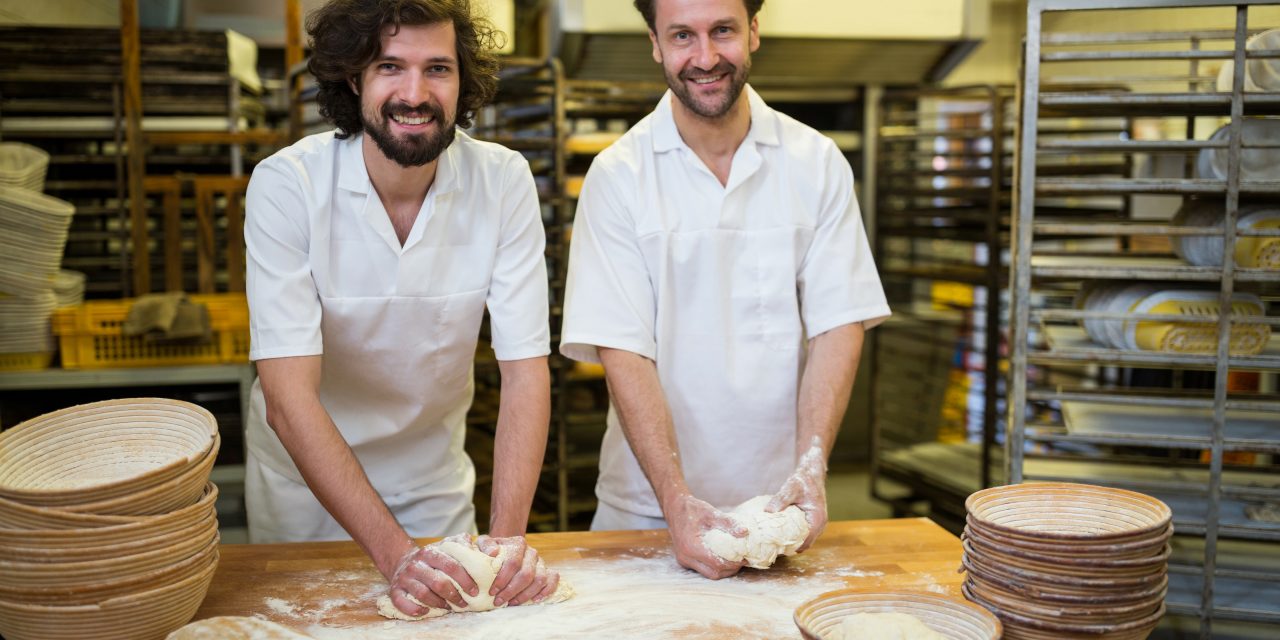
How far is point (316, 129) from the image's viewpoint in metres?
3.88

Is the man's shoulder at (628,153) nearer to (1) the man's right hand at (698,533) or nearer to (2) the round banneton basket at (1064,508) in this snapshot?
(1) the man's right hand at (698,533)

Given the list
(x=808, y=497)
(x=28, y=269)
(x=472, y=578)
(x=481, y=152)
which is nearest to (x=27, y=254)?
(x=28, y=269)

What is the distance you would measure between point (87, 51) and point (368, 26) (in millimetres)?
2603

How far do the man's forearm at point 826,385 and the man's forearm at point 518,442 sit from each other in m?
0.50

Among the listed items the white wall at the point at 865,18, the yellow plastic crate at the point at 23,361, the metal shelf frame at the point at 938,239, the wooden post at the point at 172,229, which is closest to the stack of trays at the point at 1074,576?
the metal shelf frame at the point at 938,239

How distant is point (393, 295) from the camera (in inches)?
78.2

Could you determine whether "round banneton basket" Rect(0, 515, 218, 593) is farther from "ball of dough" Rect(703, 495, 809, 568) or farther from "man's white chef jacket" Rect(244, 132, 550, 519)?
"ball of dough" Rect(703, 495, 809, 568)

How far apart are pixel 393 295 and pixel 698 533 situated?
28.6 inches

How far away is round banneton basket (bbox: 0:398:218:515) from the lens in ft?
4.60

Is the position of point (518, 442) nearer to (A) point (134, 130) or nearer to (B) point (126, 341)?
(B) point (126, 341)

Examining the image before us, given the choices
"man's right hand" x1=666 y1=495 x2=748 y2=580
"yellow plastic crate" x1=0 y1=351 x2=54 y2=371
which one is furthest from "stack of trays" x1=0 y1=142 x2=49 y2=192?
"man's right hand" x1=666 y1=495 x2=748 y2=580

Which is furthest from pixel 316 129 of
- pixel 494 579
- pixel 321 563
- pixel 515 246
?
pixel 494 579

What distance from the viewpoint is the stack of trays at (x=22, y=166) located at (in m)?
3.13

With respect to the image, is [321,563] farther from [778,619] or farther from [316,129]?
[316,129]
